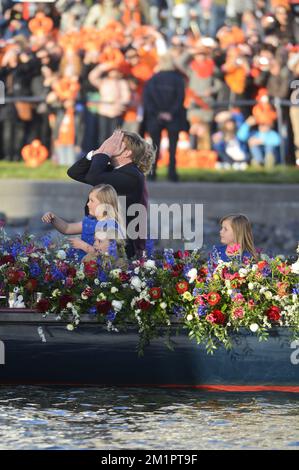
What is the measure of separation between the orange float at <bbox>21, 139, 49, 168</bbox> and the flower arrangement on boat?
11713 millimetres

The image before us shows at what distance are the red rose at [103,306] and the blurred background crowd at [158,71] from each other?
36.2ft

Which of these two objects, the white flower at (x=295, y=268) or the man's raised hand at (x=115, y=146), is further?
the man's raised hand at (x=115, y=146)

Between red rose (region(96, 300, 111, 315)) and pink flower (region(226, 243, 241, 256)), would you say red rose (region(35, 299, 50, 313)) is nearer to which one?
red rose (region(96, 300, 111, 315))

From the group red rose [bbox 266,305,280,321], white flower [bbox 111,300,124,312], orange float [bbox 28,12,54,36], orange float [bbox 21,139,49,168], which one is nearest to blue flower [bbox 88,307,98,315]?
white flower [bbox 111,300,124,312]

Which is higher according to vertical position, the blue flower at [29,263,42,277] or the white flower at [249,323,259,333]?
the blue flower at [29,263,42,277]

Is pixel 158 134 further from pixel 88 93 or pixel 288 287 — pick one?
pixel 288 287

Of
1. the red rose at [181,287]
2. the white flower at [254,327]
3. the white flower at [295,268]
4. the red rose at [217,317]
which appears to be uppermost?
the white flower at [295,268]

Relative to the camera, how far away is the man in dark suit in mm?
13797

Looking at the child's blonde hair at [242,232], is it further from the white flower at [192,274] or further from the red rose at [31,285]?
the red rose at [31,285]

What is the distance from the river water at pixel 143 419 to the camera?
35.7 feet

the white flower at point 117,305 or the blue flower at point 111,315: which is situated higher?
the white flower at point 117,305

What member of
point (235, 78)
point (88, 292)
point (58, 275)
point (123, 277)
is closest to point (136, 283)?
point (123, 277)

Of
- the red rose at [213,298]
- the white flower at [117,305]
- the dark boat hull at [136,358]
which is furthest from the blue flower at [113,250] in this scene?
the red rose at [213,298]

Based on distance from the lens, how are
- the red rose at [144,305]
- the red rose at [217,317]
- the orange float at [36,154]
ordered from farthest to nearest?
1. the orange float at [36,154]
2. the red rose at [144,305]
3. the red rose at [217,317]
